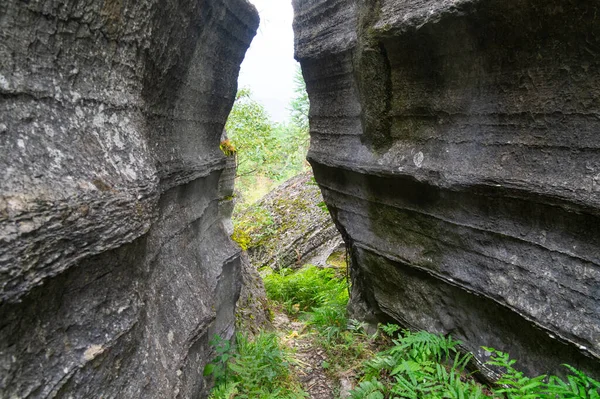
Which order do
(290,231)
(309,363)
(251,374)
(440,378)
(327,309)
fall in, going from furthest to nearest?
1. (290,231)
2. (327,309)
3. (309,363)
4. (251,374)
5. (440,378)

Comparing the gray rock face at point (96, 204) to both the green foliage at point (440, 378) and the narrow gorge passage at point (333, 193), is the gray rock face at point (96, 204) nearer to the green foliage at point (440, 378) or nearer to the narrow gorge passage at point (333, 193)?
the narrow gorge passage at point (333, 193)

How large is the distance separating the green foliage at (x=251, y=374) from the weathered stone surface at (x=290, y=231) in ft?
15.4

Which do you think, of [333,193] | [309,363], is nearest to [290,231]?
[333,193]

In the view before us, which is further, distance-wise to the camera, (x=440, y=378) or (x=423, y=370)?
(x=423, y=370)

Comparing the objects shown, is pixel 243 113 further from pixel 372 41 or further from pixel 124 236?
pixel 124 236

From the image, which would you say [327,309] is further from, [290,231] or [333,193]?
[290,231]

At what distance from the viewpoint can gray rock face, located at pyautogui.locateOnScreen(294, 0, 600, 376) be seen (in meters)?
2.54

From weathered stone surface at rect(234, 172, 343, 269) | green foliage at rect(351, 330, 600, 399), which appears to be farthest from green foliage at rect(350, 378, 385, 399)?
weathered stone surface at rect(234, 172, 343, 269)

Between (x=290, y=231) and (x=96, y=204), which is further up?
(x=96, y=204)

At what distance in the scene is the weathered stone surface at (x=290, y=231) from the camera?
949 cm

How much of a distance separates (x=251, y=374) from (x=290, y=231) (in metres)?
6.47

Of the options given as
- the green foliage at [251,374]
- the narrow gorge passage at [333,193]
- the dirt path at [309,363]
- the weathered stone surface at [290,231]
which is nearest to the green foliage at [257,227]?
the weathered stone surface at [290,231]

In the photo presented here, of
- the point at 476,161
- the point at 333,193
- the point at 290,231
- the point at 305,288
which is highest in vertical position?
the point at 476,161

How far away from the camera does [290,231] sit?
397 inches
